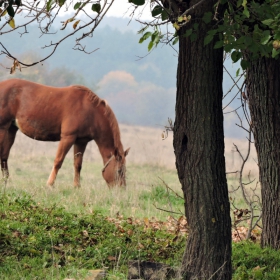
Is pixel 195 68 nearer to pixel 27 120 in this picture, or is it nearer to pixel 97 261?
pixel 97 261

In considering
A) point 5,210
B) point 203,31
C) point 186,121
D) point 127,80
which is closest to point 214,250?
point 186,121

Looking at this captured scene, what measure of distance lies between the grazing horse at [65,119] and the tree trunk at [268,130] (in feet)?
22.2

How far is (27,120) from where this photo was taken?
14148mm

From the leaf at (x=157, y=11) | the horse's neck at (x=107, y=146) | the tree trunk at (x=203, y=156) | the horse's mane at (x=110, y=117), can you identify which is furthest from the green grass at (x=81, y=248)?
the horse's neck at (x=107, y=146)

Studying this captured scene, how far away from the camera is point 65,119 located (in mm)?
13945

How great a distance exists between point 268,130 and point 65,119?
7478 millimetres

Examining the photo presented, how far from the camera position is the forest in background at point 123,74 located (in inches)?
3069

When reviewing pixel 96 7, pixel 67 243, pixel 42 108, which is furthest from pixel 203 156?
pixel 42 108

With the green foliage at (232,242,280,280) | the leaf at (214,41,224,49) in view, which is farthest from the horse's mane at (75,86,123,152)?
the leaf at (214,41,224,49)

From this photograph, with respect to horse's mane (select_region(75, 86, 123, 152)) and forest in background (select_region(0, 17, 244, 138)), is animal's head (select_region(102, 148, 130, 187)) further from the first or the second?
forest in background (select_region(0, 17, 244, 138))

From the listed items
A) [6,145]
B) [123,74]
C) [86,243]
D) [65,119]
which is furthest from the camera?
[123,74]

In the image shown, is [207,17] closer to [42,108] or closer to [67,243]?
[67,243]

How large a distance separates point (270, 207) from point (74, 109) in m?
7.49

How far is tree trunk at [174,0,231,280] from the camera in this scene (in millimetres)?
5574
